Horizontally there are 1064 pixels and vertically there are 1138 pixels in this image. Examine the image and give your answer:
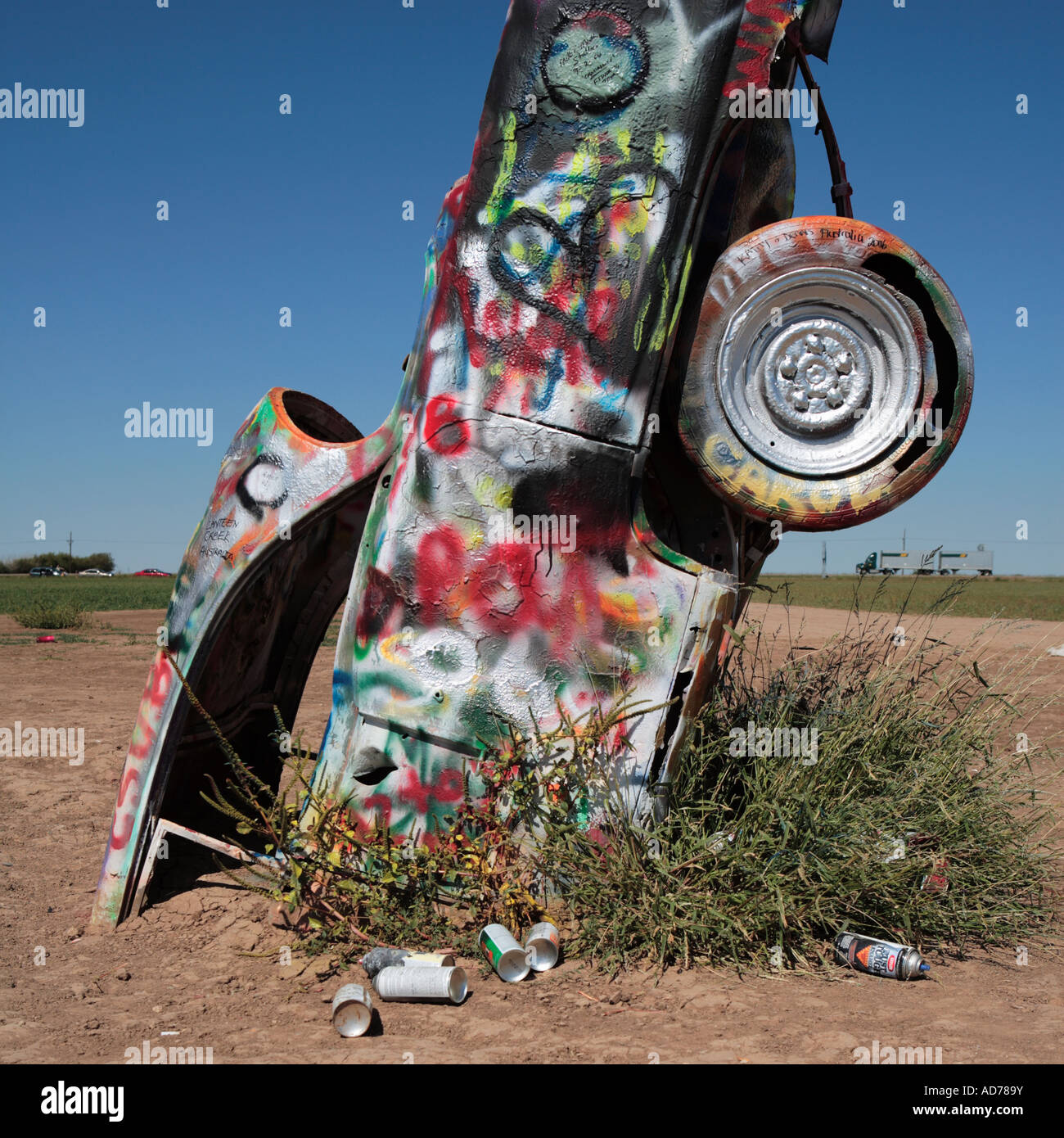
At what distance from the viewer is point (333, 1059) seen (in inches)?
122

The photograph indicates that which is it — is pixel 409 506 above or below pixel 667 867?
above

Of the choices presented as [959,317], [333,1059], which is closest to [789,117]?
[959,317]

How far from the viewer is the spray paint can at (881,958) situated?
11.8 ft

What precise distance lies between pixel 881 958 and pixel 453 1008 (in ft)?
5.05

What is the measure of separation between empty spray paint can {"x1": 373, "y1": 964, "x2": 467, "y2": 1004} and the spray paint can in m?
1.42

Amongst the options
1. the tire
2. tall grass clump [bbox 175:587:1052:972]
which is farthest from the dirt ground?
the tire

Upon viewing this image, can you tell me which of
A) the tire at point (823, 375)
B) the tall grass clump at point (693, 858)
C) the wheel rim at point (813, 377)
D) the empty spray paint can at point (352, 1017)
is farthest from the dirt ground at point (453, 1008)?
the wheel rim at point (813, 377)

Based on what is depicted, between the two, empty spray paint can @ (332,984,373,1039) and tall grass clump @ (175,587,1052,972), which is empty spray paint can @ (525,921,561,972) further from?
empty spray paint can @ (332,984,373,1039)

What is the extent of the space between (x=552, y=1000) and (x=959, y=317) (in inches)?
123

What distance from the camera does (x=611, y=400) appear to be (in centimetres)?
420

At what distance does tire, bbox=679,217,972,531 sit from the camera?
4.14 m

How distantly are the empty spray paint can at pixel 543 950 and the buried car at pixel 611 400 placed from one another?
61cm

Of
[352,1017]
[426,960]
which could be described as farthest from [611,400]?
[352,1017]
